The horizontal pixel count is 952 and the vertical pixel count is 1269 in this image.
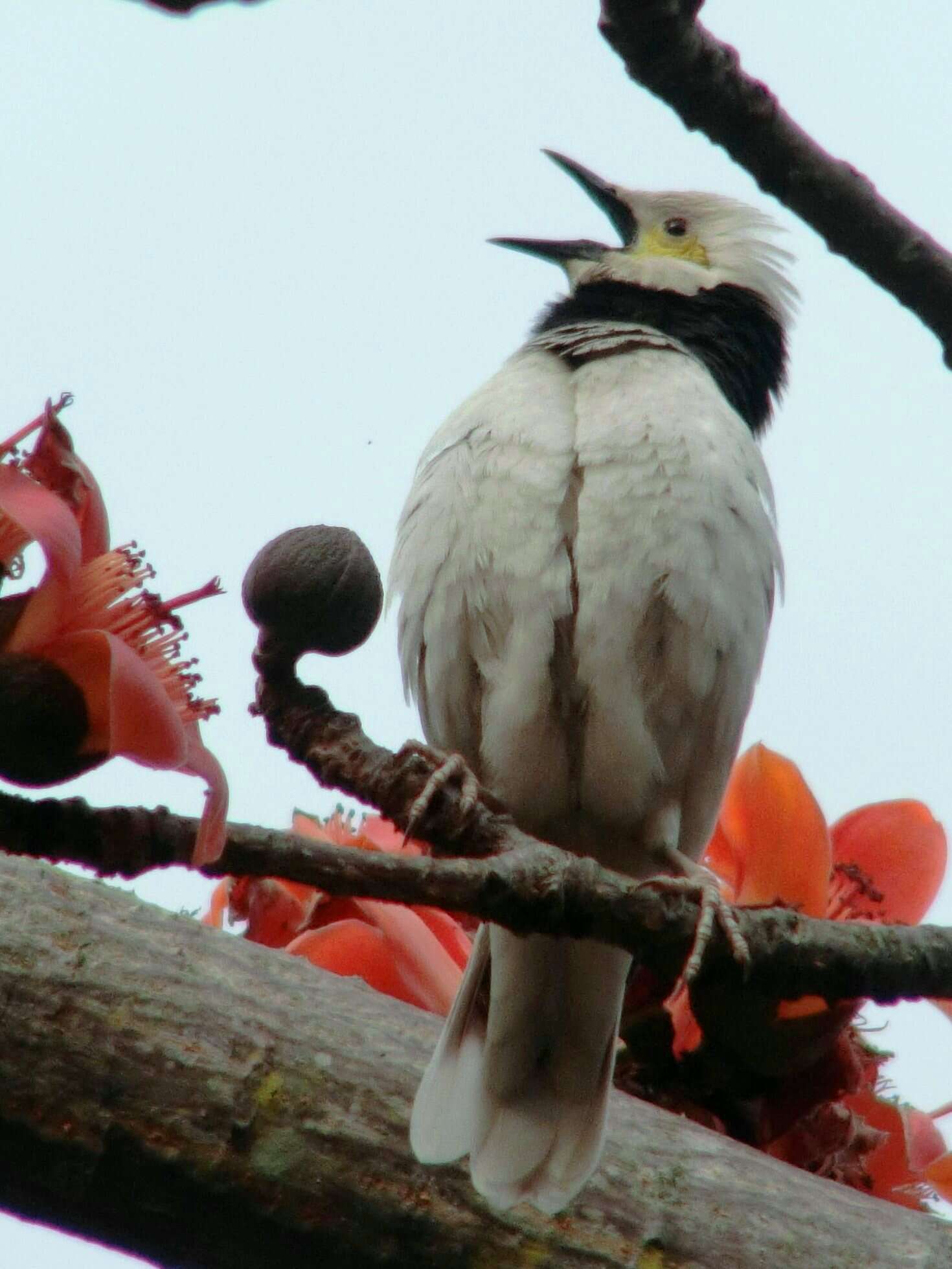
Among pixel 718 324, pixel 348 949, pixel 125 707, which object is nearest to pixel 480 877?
pixel 125 707

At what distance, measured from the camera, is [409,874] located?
1.70m

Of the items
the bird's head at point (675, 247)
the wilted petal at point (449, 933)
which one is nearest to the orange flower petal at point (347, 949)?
the wilted petal at point (449, 933)

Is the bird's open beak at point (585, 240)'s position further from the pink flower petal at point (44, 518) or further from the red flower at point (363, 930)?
the pink flower petal at point (44, 518)

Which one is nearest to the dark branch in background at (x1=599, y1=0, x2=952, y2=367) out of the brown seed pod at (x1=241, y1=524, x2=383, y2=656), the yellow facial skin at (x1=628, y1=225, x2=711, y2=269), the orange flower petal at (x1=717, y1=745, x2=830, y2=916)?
the orange flower petal at (x1=717, y1=745, x2=830, y2=916)

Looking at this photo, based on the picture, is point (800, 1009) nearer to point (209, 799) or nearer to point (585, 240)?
point (209, 799)

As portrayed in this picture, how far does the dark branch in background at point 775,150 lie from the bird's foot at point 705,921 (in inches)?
33.4

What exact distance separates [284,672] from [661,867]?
151cm

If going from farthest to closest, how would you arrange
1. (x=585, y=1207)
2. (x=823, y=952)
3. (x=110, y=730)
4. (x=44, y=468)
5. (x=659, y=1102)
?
(x=659, y=1102) < (x=585, y=1207) < (x=823, y=952) < (x=44, y=468) < (x=110, y=730)

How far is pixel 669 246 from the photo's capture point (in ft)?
16.5

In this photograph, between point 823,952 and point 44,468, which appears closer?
point 44,468

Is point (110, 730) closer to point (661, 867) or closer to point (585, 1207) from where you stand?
point (585, 1207)

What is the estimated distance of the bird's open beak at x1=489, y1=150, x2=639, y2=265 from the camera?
16.1 feet

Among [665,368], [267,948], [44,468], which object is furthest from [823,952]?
[665,368]

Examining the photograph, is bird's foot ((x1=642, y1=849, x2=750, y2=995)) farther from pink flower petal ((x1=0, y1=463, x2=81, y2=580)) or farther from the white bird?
the white bird
